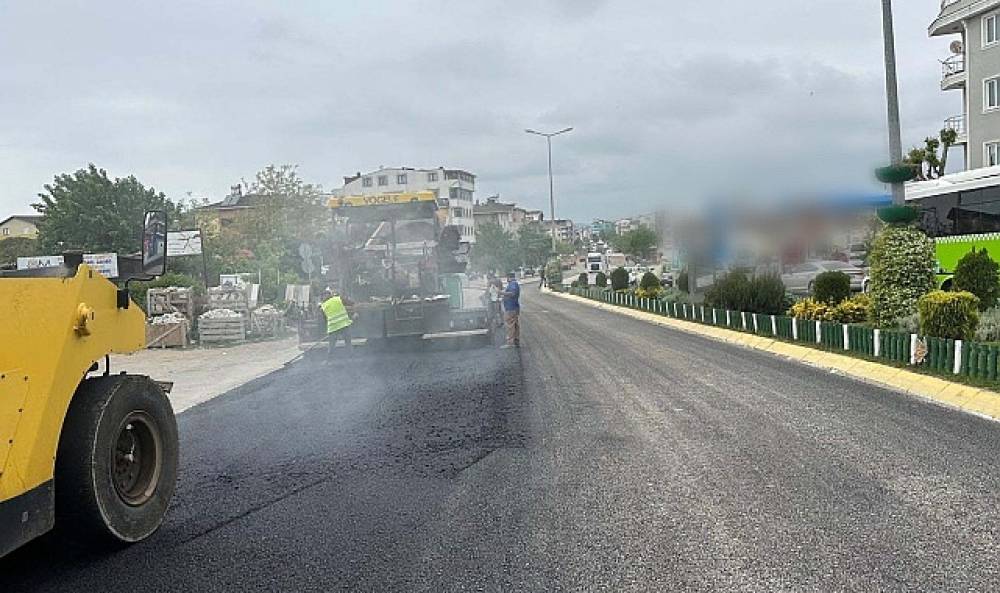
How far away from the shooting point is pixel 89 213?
33.9m

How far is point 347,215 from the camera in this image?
18578 millimetres

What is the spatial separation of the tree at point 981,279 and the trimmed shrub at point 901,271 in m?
1.99

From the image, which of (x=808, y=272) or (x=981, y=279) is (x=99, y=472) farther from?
(x=808, y=272)

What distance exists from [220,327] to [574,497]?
62.4 ft

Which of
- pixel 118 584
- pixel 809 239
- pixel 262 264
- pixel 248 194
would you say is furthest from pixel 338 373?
pixel 248 194

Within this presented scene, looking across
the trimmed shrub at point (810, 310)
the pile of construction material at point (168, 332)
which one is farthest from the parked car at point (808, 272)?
the pile of construction material at point (168, 332)

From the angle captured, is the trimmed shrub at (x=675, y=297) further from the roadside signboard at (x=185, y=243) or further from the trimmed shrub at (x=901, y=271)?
the roadside signboard at (x=185, y=243)

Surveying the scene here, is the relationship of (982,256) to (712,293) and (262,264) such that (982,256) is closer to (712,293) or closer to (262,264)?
(712,293)

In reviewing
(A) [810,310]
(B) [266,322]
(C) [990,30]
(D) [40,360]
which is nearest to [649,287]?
(C) [990,30]

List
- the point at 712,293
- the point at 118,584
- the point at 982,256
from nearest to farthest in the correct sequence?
the point at 118,584, the point at 982,256, the point at 712,293

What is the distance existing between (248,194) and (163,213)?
49036mm

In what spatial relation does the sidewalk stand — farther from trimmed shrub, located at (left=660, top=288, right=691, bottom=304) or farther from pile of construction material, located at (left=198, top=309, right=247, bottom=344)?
trimmed shrub, located at (left=660, top=288, right=691, bottom=304)

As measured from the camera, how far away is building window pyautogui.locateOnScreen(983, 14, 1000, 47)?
1383 inches

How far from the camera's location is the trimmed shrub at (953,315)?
12.8 m
